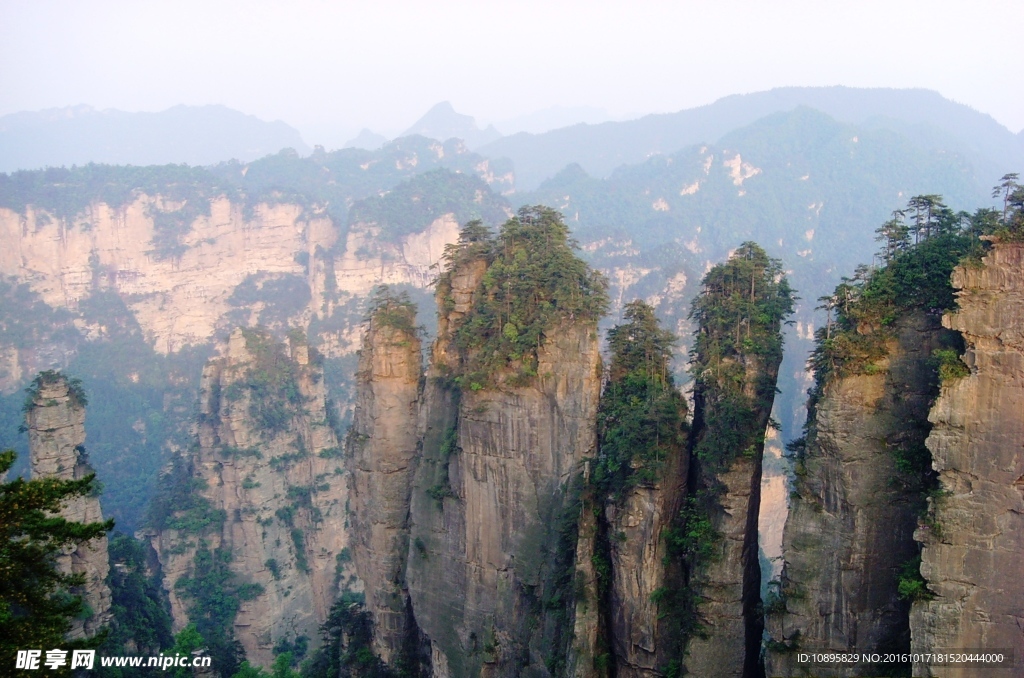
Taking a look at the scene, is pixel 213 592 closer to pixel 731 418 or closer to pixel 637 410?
pixel 637 410

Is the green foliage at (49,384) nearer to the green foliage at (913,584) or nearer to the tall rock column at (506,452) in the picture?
the tall rock column at (506,452)

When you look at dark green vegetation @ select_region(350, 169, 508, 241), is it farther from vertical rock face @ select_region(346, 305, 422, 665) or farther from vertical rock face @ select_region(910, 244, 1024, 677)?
vertical rock face @ select_region(910, 244, 1024, 677)

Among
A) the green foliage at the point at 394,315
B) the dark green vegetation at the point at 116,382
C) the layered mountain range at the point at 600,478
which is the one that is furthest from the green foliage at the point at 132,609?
the dark green vegetation at the point at 116,382

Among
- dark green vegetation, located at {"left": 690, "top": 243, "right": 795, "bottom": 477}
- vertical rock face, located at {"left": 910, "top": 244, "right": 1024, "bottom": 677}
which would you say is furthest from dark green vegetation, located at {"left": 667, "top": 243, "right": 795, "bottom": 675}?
vertical rock face, located at {"left": 910, "top": 244, "right": 1024, "bottom": 677}

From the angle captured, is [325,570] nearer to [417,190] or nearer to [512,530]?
[512,530]

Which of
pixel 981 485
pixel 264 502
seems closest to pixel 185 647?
pixel 264 502

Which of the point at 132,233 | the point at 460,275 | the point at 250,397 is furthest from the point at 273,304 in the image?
the point at 460,275
